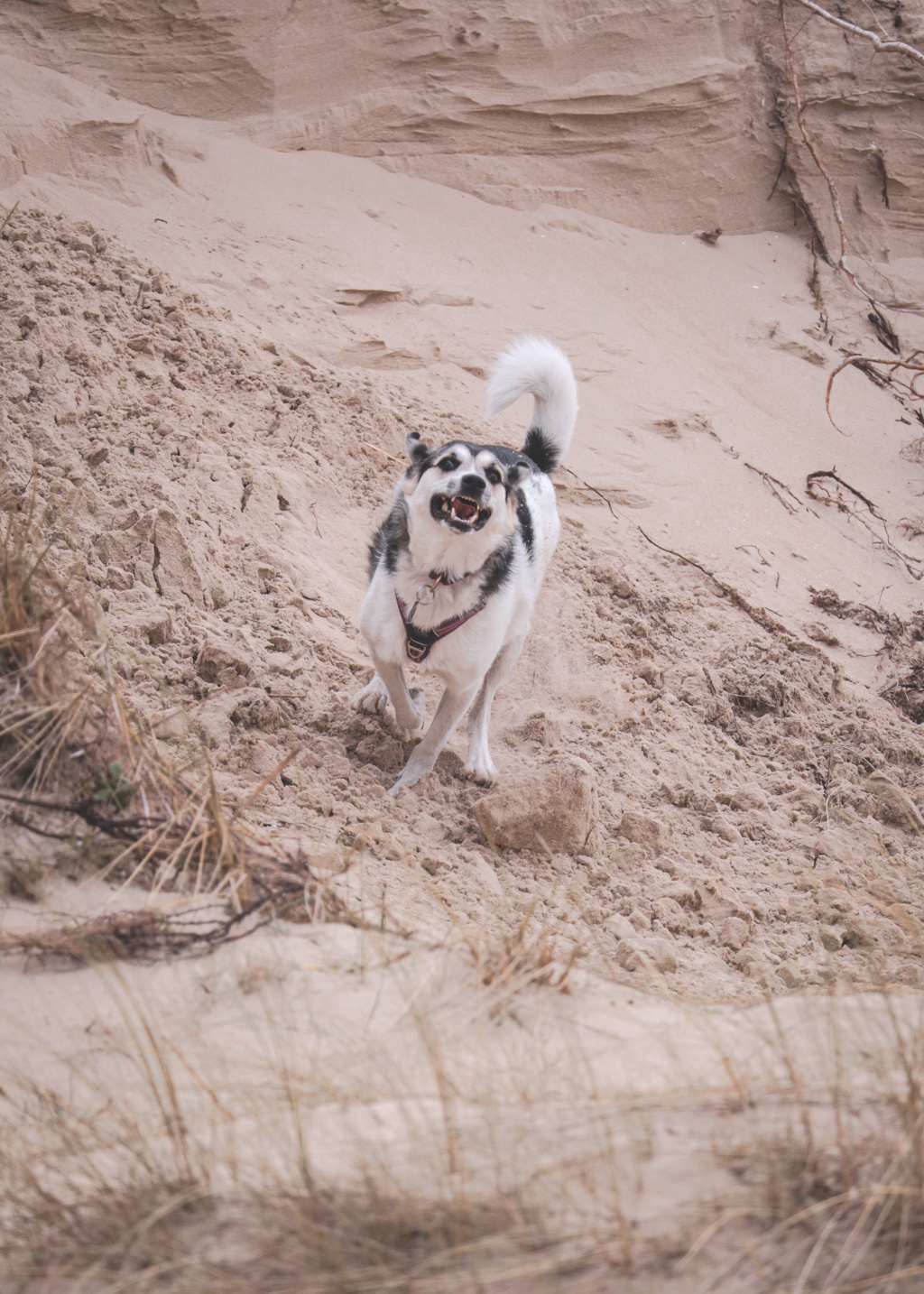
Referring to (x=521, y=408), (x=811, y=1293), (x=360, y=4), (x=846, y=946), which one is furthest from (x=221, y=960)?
(x=360, y=4)

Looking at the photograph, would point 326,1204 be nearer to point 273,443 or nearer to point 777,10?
point 273,443

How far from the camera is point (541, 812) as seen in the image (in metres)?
3.49

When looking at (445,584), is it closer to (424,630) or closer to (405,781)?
(424,630)

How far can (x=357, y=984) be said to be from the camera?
1921mm

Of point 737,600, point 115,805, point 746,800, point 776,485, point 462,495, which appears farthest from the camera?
→ point 776,485

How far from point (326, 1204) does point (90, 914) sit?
0.89m

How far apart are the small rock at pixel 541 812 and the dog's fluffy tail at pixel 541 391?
1.78 metres

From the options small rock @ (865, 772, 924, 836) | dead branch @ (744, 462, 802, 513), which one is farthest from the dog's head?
dead branch @ (744, 462, 802, 513)

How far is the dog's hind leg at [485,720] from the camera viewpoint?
3.88 meters

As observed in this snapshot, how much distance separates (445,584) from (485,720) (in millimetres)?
790

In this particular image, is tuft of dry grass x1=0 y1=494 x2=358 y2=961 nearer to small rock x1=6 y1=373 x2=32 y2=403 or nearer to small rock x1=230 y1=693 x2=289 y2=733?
small rock x1=230 y1=693 x2=289 y2=733

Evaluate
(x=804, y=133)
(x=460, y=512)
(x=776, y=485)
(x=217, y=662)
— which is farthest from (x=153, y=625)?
(x=804, y=133)

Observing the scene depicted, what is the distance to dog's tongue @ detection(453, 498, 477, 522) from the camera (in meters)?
3.42

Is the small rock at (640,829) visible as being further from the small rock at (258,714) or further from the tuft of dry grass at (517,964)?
the tuft of dry grass at (517,964)
